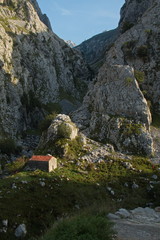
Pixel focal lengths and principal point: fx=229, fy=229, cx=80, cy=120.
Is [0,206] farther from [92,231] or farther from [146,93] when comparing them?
[146,93]

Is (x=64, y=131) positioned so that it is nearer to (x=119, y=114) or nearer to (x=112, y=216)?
(x=119, y=114)

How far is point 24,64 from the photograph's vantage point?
9650cm

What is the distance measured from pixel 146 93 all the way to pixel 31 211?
117ft

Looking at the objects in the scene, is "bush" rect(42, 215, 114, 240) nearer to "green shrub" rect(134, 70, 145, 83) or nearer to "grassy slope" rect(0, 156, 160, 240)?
"grassy slope" rect(0, 156, 160, 240)

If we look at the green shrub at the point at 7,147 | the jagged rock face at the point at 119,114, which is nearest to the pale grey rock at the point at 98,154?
the jagged rock face at the point at 119,114

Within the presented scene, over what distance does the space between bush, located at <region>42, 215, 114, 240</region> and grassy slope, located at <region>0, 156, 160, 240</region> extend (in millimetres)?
3763

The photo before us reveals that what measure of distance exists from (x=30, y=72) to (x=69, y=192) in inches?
3407

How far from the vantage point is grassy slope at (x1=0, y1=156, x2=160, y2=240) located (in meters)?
16.9

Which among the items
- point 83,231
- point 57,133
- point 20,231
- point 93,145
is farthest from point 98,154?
point 83,231

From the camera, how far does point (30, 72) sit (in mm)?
100688

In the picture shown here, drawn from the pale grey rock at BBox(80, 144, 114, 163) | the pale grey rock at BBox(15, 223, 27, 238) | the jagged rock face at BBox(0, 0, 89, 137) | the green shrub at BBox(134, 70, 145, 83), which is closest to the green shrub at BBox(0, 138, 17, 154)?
the jagged rock face at BBox(0, 0, 89, 137)

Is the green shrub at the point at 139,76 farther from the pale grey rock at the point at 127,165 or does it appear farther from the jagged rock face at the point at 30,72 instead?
the jagged rock face at the point at 30,72

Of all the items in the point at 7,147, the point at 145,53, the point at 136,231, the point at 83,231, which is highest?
the point at 145,53

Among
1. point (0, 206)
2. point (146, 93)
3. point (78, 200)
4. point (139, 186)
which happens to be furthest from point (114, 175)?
point (146, 93)
